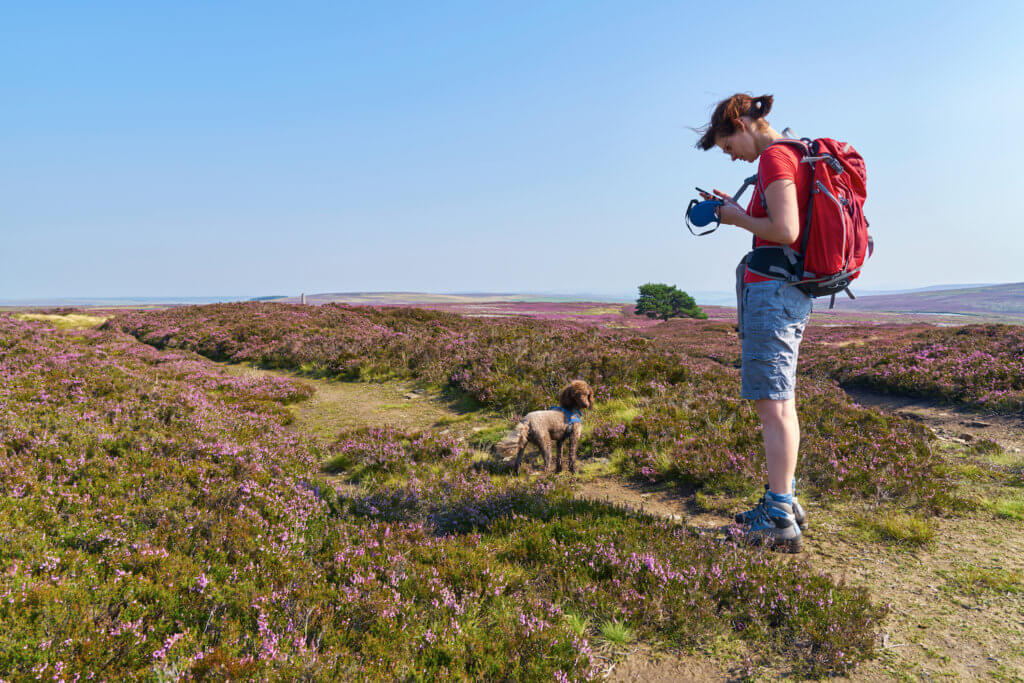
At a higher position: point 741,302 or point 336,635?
point 741,302

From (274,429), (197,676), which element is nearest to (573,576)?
(197,676)

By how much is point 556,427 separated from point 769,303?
3.14 metres

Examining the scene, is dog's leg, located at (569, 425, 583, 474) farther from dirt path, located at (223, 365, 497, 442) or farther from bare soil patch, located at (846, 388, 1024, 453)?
bare soil patch, located at (846, 388, 1024, 453)

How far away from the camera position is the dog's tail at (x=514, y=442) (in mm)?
5684

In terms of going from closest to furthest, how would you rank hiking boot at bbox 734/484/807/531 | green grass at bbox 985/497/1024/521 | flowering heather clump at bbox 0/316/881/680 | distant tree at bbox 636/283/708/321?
flowering heather clump at bbox 0/316/881/680
hiking boot at bbox 734/484/807/531
green grass at bbox 985/497/1024/521
distant tree at bbox 636/283/708/321

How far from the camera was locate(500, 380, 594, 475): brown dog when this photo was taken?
5730 mm

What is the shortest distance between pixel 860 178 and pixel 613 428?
4.53 m

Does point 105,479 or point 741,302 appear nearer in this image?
point 741,302

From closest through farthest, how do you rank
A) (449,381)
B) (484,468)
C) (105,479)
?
1. (105,479)
2. (484,468)
3. (449,381)

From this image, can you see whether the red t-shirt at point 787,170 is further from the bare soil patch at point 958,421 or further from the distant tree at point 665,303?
the distant tree at point 665,303

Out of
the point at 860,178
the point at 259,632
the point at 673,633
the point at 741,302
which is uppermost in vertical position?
the point at 860,178

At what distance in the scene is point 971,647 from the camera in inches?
109

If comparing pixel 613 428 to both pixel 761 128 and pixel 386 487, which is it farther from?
pixel 761 128

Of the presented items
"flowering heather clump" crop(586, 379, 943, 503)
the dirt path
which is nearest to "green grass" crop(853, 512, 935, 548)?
"flowering heather clump" crop(586, 379, 943, 503)
